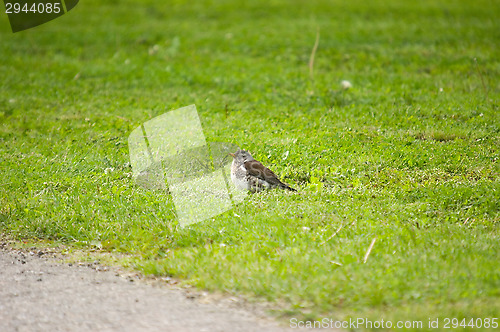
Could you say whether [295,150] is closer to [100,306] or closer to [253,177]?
[253,177]

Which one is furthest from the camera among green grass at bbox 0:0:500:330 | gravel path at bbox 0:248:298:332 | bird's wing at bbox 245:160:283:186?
bird's wing at bbox 245:160:283:186

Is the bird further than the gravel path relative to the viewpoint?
Yes

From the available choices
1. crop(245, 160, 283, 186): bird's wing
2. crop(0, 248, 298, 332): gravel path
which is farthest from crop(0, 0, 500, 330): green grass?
crop(0, 248, 298, 332): gravel path

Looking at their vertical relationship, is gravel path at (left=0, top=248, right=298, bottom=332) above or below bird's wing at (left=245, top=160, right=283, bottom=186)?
below

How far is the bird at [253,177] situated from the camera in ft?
23.4

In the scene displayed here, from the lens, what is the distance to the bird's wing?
23.4 ft

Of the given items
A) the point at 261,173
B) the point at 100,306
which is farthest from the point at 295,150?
the point at 100,306

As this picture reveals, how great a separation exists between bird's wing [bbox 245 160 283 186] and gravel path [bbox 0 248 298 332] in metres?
2.31

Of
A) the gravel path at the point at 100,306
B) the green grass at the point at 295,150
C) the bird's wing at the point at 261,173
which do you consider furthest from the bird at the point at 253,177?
the gravel path at the point at 100,306

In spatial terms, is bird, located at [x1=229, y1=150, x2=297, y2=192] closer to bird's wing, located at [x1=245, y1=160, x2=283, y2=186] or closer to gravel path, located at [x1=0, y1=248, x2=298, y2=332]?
bird's wing, located at [x1=245, y1=160, x2=283, y2=186]

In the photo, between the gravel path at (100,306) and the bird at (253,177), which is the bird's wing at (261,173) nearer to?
the bird at (253,177)

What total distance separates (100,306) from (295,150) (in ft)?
14.0

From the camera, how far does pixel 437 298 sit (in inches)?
183

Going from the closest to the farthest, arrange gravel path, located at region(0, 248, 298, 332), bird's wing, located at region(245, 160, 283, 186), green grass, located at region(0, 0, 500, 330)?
1. gravel path, located at region(0, 248, 298, 332)
2. green grass, located at region(0, 0, 500, 330)
3. bird's wing, located at region(245, 160, 283, 186)
